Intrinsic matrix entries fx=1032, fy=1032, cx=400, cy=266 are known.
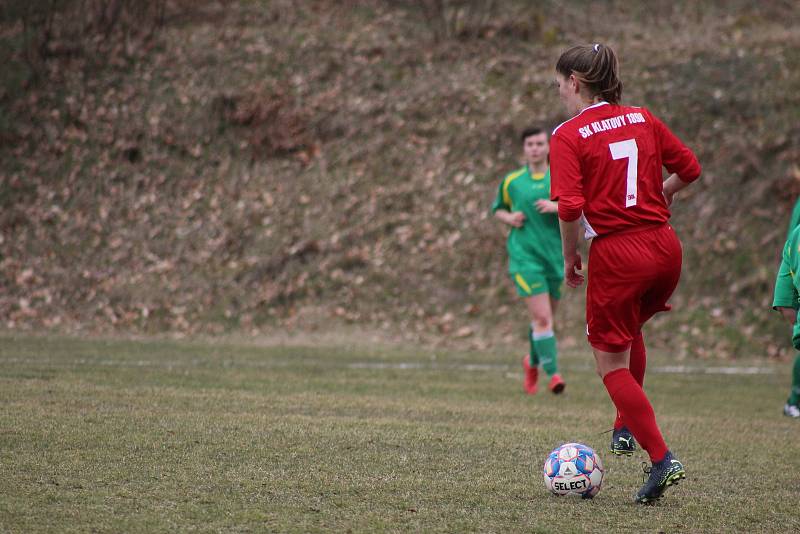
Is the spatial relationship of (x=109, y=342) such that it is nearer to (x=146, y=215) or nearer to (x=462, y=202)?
(x=146, y=215)

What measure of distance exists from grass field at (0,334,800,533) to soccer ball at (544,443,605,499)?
77 millimetres

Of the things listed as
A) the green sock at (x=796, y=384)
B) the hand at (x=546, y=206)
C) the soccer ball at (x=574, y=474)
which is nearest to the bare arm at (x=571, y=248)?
the soccer ball at (x=574, y=474)

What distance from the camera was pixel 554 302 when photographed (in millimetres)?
10047

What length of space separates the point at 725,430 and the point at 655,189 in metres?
3.31

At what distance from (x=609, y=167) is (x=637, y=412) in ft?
3.81

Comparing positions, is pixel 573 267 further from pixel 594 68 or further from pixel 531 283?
pixel 531 283

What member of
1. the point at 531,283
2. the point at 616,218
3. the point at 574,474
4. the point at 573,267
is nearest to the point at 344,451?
the point at 574,474

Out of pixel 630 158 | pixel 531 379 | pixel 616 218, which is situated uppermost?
pixel 630 158

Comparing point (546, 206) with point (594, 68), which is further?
point (546, 206)

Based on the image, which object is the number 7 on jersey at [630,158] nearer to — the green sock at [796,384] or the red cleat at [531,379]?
the green sock at [796,384]

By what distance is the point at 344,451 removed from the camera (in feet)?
19.5

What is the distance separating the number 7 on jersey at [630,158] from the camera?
4.85 meters

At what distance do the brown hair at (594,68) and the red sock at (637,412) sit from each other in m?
1.34

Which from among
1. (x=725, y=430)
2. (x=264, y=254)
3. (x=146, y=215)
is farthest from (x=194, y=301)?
(x=725, y=430)
